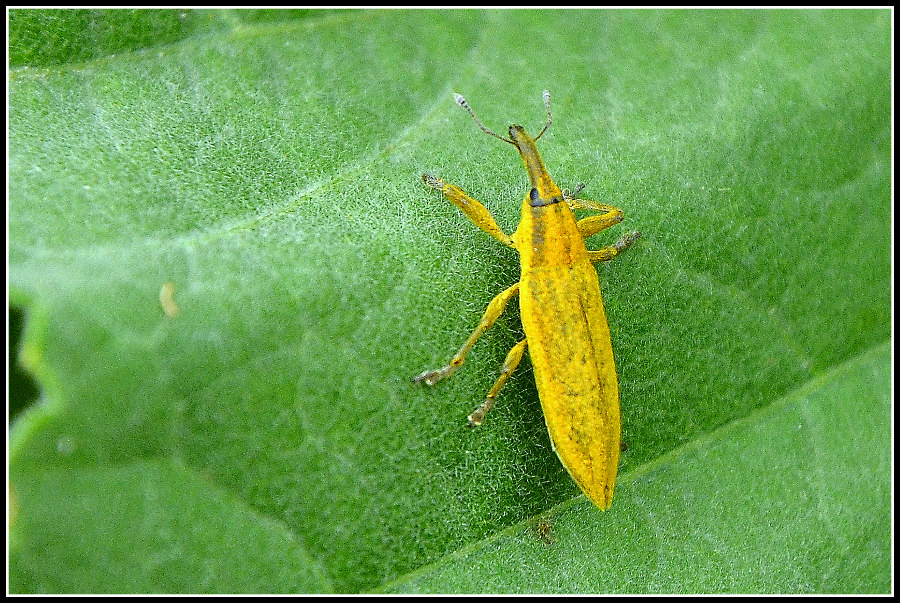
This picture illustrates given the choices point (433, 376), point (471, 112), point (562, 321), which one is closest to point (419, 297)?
point (433, 376)

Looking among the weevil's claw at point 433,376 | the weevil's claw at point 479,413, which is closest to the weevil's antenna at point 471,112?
the weevil's claw at point 433,376

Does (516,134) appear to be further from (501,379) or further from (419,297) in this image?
(501,379)

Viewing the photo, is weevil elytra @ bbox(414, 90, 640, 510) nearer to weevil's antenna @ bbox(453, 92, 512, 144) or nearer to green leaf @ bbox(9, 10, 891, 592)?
weevil's antenna @ bbox(453, 92, 512, 144)

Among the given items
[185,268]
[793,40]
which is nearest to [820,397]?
[793,40]

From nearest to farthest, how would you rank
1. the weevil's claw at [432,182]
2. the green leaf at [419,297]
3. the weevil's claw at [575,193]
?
the green leaf at [419,297] → the weevil's claw at [432,182] → the weevil's claw at [575,193]

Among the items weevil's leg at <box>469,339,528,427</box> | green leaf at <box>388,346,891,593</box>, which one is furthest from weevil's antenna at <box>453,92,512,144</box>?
green leaf at <box>388,346,891,593</box>

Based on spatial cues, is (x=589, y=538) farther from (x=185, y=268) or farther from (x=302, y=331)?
(x=185, y=268)

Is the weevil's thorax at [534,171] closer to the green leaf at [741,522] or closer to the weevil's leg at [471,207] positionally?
the weevil's leg at [471,207]
